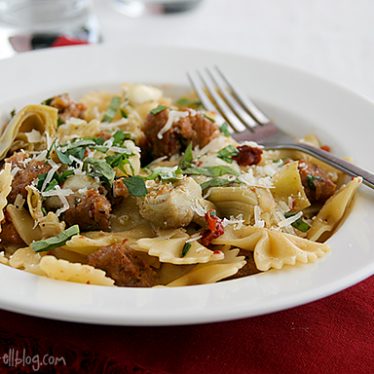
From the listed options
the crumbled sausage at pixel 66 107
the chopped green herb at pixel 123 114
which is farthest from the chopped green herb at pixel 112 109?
the crumbled sausage at pixel 66 107

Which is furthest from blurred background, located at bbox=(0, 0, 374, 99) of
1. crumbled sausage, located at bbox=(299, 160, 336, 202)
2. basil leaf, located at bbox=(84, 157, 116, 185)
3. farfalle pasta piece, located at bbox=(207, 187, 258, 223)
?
farfalle pasta piece, located at bbox=(207, 187, 258, 223)

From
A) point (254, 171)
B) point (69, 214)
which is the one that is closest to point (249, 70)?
point (254, 171)

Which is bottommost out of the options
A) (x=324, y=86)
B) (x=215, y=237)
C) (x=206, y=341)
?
(x=206, y=341)

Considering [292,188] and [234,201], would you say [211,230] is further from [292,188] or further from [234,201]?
[292,188]

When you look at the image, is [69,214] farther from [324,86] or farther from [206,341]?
[324,86]

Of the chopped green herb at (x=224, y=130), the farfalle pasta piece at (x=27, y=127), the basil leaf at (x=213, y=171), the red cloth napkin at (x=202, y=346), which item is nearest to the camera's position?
the red cloth napkin at (x=202, y=346)

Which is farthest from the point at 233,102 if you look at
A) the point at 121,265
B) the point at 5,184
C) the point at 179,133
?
the point at 121,265

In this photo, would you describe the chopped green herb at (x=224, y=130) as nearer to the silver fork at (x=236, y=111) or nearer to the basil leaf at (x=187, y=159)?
the silver fork at (x=236, y=111)
